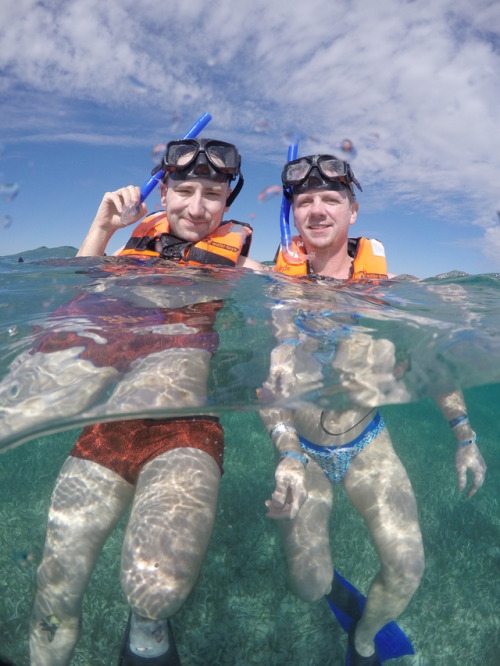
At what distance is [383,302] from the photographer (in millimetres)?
5723

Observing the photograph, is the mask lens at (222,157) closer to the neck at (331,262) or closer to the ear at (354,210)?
the neck at (331,262)

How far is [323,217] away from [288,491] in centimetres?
348

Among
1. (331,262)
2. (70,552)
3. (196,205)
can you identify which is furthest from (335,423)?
(196,205)

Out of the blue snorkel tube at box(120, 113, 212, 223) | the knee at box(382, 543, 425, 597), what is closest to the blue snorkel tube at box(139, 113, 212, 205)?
the blue snorkel tube at box(120, 113, 212, 223)

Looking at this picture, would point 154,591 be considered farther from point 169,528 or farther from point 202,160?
point 202,160

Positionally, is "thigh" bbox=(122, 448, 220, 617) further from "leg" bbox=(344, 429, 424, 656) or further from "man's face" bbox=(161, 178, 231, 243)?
"man's face" bbox=(161, 178, 231, 243)

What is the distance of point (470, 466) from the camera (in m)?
4.25

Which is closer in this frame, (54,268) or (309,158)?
(309,158)

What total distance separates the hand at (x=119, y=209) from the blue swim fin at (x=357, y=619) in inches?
209

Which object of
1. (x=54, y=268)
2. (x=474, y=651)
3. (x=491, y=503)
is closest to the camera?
(x=474, y=651)

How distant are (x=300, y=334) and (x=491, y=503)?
761 cm

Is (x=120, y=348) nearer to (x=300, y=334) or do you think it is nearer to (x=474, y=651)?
(x=300, y=334)

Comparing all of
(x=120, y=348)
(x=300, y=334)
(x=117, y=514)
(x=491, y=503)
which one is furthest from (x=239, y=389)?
(x=491, y=503)

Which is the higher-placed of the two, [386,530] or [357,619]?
[386,530]
